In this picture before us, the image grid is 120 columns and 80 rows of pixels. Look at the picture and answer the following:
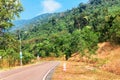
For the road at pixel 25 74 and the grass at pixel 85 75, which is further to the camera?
the grass at pixel 85 75

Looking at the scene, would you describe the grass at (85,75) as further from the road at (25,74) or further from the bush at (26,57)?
the bush at (26,57)

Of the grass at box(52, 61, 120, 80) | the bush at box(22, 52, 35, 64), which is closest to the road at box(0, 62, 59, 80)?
the grass at box(52, 61, 120, 80)

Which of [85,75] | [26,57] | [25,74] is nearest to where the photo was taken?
[85,75]

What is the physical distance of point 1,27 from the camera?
64.6 m

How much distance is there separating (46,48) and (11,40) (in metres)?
93.3

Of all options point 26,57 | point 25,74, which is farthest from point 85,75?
point 26,57

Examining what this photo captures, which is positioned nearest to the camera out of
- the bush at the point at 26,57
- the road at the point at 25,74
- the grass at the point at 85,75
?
the road at the point at 25,74

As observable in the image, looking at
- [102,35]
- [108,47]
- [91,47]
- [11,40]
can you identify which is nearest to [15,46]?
[11,40]

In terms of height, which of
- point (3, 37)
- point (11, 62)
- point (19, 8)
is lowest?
point (11, 62)

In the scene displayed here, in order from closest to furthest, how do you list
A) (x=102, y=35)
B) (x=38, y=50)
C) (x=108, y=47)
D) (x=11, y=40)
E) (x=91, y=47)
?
1. (x=11, y=40)
2. (x=91, y=47)
3. (x=108, y=47)
4. (x=102, y=35)
5. (x=38, y=50)

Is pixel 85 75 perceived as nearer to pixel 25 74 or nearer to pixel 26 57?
pixel 25 74

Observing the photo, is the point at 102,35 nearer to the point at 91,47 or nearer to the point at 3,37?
the point at 91,47

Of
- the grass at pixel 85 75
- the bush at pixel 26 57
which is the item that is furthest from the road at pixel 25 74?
the bush at pixel 26 57

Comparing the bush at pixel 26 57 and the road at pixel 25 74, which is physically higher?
the bush at pixel 26 57
